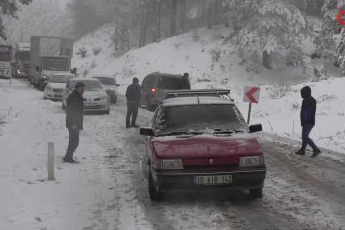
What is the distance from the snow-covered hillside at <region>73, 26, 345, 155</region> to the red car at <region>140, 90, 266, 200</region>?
6963 millimetres

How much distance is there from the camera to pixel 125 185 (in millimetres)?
9133

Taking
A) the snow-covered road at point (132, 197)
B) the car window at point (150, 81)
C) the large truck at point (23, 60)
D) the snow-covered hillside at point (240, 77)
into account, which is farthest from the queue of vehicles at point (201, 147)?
the large truck at point (23, 60)

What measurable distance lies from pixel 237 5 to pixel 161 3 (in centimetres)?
1935

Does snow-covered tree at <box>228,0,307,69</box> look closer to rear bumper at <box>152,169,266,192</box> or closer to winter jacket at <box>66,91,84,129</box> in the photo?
winter jacket at <box>66,91,84,129</box>

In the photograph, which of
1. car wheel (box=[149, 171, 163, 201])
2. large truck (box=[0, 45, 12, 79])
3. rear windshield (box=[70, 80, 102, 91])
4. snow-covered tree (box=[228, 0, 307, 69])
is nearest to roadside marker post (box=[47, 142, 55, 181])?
car wheel (box=[149, 171, 163, 201])

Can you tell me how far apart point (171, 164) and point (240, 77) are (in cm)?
3289

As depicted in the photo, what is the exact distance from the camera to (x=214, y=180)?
7355 millimetres

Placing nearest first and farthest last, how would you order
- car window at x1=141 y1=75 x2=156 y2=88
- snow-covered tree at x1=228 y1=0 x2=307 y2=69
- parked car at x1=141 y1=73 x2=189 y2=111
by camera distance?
1. parked car at x1=141 y1=73 x2=189 y2=111
2. car window at x1=141 y1=75 x2=156 y2=88
3. snow-covered tree at x1=228 y1=0 x2=307 y2=69

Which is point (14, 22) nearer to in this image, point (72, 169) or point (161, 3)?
point (161, 3)

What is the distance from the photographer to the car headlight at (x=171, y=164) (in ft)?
24.1

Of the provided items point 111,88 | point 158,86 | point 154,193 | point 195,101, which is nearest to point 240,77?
point 111,88

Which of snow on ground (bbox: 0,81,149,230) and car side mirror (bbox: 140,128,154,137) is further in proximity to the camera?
car side mirror (bbox: 140,128,154,137)

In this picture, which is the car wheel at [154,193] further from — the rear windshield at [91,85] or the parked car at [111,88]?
the parked car at [111,88]

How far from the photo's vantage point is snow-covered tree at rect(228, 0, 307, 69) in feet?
117
